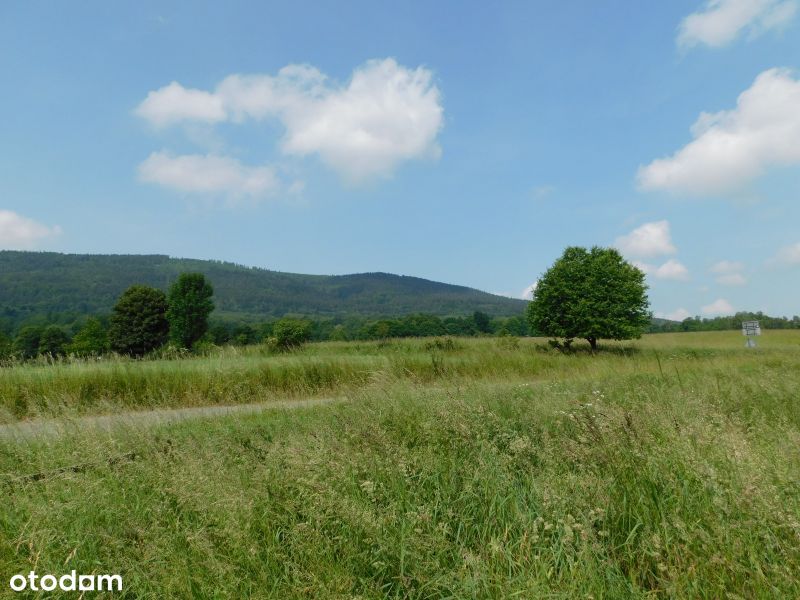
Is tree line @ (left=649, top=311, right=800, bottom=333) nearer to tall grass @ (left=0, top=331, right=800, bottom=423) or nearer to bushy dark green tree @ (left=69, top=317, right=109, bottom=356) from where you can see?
tall grass @ (left=0, top=331, right=800, bottom=423)

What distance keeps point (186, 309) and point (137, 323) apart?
→ 7863mm

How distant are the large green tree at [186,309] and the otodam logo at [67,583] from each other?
196 feet

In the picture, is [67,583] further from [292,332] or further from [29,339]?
[29,339]

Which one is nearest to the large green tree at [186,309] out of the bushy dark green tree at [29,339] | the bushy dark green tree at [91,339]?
the bushy dark green tree at [91,339]

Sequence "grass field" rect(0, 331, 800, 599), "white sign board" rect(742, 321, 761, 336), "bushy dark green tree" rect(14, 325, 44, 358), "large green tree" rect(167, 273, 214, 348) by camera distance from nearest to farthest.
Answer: "grass field" rect(0, 331, 800, 599) < "white sign board" rect(742, 321, 761, 336) < "large green tree" rect(167, 273, 214, 348) < "bushy dark green tree" rect(14, 325, 44, 358)

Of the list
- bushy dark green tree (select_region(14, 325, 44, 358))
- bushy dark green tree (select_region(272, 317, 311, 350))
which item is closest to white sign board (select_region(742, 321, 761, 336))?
bushy dark green tree (select_region(272, 317, 311, 350))

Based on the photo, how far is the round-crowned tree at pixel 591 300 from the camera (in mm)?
35719

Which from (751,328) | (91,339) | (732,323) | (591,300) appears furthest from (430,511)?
(732,323)

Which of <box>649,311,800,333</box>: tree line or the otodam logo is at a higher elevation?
<box>649,311,800,333</box>: tree line

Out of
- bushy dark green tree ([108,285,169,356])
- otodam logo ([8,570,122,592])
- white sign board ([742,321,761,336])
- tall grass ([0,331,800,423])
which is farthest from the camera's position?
bushy dark green tree ([108,285,169,356])

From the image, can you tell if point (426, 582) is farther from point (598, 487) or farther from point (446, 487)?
point (598, 487)

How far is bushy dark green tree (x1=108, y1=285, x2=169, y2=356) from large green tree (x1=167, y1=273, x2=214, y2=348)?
246 cm

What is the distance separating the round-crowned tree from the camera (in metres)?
35.7

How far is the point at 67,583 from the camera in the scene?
9.14 ft
